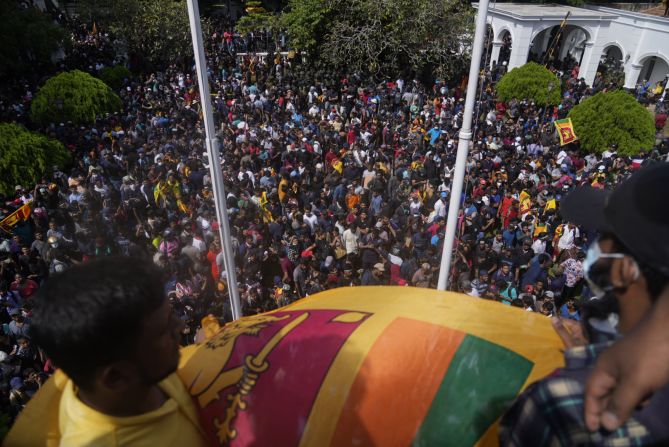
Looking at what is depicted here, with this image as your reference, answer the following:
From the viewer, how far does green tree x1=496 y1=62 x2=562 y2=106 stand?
1672 centimetres

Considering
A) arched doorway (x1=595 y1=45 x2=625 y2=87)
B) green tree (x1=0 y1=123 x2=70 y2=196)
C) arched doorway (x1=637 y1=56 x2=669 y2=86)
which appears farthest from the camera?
arched doorway (x1=637 y1=56 x2=669 y2=86)

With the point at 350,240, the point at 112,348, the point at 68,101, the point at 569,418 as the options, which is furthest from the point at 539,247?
the point at 68,101

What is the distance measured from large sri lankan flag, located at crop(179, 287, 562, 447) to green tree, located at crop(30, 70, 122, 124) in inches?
585

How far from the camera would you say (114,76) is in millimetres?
18922

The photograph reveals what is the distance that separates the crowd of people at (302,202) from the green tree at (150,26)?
4485 millimetres

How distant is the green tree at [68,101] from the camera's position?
14.9 m

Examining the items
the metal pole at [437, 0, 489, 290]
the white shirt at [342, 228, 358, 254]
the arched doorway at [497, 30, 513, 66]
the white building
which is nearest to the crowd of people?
the white shirt at [342, 228, 358, 254]

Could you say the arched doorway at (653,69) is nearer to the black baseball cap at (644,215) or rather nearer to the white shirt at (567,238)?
the white shirt at (567,238)

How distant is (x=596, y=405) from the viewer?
51.5 inches

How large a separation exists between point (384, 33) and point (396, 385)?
19.3 meters

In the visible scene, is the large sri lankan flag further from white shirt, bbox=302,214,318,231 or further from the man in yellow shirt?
white shirt, bbox=302,214,318,231

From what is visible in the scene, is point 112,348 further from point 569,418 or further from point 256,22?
point 256,22

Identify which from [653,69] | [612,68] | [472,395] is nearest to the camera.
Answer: [472,395]

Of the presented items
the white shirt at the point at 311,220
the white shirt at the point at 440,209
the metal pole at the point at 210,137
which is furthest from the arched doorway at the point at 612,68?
the metal pole at the point at 210,137
